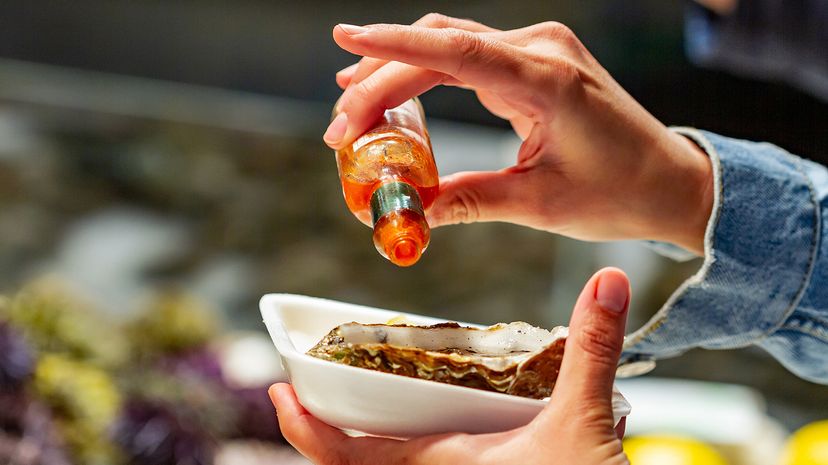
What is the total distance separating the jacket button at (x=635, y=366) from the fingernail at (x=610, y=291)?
479mm

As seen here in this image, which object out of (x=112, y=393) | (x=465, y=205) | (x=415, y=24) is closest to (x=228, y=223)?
(x=112, y=393)

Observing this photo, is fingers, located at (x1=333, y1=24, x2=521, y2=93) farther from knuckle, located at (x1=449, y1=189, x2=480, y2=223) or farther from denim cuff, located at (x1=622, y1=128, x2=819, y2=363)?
denim cuff, located at (x1=622, y1=128, x2=819, y2=363)

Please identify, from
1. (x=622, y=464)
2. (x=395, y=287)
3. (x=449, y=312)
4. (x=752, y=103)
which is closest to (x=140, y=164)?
(x=395, y=287)

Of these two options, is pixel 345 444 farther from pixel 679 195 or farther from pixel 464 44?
pixel 679 195

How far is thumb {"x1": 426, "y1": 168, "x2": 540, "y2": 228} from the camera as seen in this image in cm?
99

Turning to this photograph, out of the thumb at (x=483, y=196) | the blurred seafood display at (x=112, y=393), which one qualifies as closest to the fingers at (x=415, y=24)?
the thumb at (x=483, y=196)

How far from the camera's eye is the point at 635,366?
1.08 metres

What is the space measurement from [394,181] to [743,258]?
49 centimetres

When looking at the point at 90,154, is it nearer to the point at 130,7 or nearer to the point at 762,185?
the point at 130,7

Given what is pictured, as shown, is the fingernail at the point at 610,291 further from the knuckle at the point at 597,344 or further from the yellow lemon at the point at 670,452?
the yellow lemon at the point at 670,452

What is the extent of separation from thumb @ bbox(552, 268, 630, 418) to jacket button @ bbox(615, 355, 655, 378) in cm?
47

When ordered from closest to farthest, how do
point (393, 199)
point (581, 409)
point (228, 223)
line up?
point (581, 409)
point (393, 199)
point (228, 223)

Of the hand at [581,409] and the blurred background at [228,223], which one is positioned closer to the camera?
the hand at [581,409]

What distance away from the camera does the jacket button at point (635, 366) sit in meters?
1.07
